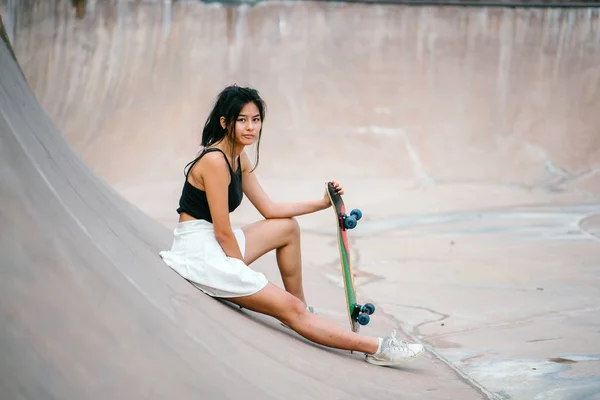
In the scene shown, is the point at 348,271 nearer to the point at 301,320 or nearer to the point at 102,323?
the point at 301,320

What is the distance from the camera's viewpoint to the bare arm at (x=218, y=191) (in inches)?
118

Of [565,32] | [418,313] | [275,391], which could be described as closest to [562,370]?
[418,313]

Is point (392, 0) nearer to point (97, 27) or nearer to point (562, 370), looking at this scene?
point (97, 27)

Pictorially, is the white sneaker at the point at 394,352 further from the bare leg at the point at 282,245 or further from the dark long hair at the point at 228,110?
the dark long hair at the point at 228,110

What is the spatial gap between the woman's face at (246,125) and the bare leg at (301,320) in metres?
0.62

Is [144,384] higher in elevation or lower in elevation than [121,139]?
higher

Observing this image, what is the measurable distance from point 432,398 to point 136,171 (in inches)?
254

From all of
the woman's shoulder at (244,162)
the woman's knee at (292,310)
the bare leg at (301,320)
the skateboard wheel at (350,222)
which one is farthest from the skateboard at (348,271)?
the woman's shoulder at (244,162)

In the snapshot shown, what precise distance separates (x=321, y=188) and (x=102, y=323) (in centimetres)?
631

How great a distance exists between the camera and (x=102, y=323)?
2123mm

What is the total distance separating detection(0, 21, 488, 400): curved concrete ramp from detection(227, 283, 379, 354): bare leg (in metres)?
0.06

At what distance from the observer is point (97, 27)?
34.0 feet

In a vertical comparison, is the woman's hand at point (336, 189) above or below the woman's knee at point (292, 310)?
above

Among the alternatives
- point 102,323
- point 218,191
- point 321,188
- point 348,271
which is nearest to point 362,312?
point 348,271
